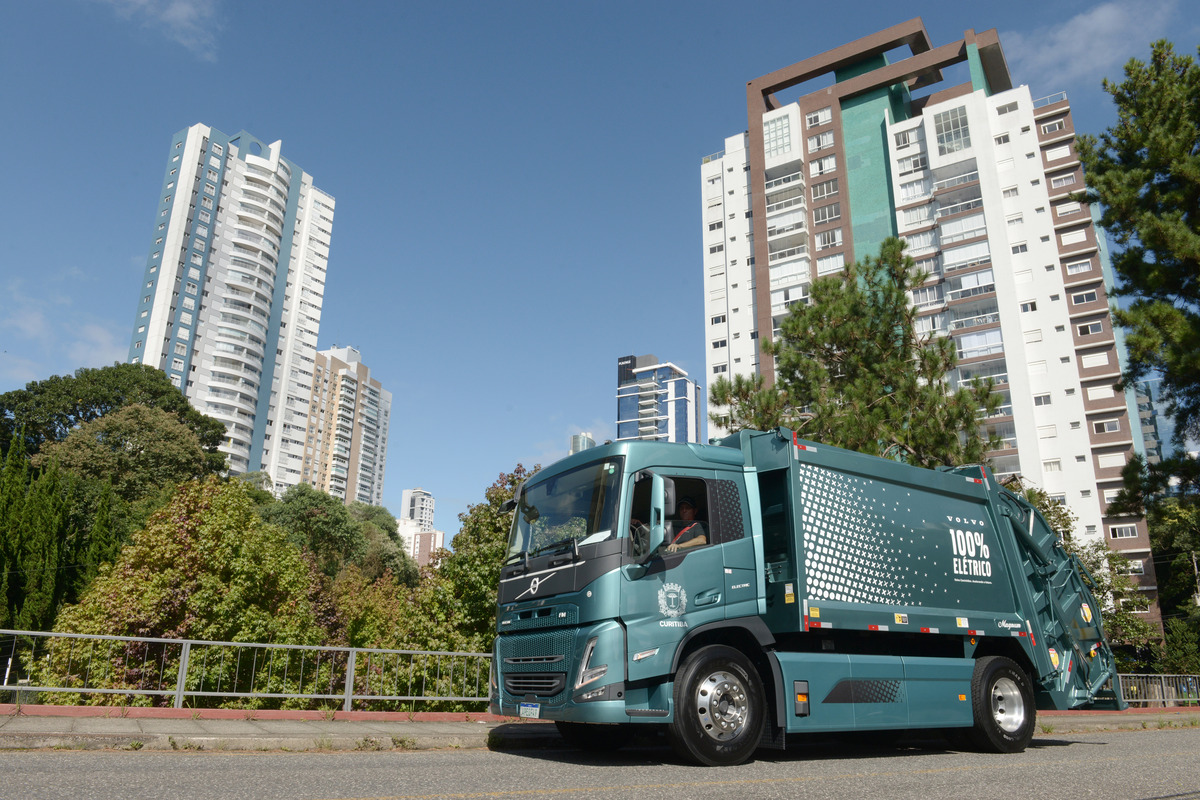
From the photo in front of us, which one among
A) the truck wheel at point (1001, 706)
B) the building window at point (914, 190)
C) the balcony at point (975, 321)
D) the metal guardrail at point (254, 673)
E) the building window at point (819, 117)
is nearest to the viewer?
the truck wheel at point (1001, 706)

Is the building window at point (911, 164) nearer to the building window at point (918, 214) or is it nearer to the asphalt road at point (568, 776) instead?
the building window at point (918, 214)

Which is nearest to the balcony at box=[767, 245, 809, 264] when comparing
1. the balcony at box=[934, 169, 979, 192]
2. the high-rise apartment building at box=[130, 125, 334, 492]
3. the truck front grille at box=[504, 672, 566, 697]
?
the balcony at box=[934, 169, 979, 192]

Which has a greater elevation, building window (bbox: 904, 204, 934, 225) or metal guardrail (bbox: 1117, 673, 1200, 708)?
building window (bbox: 904, 204, 934, 225)

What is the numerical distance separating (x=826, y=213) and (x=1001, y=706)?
5876cm

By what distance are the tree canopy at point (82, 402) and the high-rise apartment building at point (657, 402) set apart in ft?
440

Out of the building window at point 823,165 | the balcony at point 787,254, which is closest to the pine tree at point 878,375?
the balcony at point 787,254

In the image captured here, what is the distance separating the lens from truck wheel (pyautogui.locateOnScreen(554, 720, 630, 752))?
27.1 ft

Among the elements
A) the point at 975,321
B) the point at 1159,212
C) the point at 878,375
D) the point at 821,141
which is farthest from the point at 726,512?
the point at 821,141

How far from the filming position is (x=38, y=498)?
34188 millimetres

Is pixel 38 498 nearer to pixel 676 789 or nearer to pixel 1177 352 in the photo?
pixel 676 789

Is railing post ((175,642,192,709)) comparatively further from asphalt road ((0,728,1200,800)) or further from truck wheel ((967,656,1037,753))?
truck wheel ((967,656,1037,753))

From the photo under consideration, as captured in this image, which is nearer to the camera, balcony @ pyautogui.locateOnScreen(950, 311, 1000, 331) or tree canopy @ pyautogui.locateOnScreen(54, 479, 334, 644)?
tree canopy @ pyautogui.locateOnScreen(54, 479, 334, 644)

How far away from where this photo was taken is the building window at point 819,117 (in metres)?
64.4

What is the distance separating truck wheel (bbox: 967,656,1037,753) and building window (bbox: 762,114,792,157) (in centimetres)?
6151
